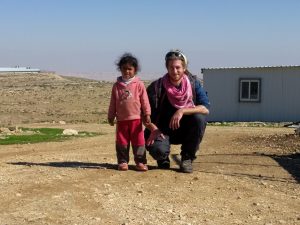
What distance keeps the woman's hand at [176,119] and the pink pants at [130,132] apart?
0.46 metres

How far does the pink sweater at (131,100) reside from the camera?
23.4ft

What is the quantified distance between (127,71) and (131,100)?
13.7 inches

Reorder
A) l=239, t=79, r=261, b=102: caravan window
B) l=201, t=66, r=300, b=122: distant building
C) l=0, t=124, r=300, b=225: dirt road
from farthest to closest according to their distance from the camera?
1. l=239, t=79, r=261, b=102: caravan window
2. l=201, t=66, r=300, b=122: distant building
3. l=0, t=124, r=300, b=225: dirt road

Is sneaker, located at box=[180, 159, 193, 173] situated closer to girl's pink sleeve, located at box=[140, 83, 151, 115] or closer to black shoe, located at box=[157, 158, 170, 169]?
black shoe, located at box=[157, 158, 170, 169]

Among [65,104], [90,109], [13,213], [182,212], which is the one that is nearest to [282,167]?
[182,212]

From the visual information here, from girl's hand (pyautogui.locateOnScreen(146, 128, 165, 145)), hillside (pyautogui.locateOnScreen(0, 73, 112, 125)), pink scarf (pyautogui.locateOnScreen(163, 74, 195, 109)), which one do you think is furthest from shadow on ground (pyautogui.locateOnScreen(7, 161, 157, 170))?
hillside (pyautogui.locateOnScreen(0, 73, 112, 125))

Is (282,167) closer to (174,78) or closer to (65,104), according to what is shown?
(174,78)

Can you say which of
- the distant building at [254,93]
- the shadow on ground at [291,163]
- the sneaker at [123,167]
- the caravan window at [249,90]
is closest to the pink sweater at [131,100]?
the sneaker at [123,167]

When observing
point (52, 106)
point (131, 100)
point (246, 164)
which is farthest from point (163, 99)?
point (52, 106)

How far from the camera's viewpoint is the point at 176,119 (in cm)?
689

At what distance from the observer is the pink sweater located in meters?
7.14

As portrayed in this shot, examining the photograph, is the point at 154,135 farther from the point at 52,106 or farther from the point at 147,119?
the point at 52,106

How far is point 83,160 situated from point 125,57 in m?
1.96

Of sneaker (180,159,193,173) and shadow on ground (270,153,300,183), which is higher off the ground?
sneaker (180,159,193,173)
